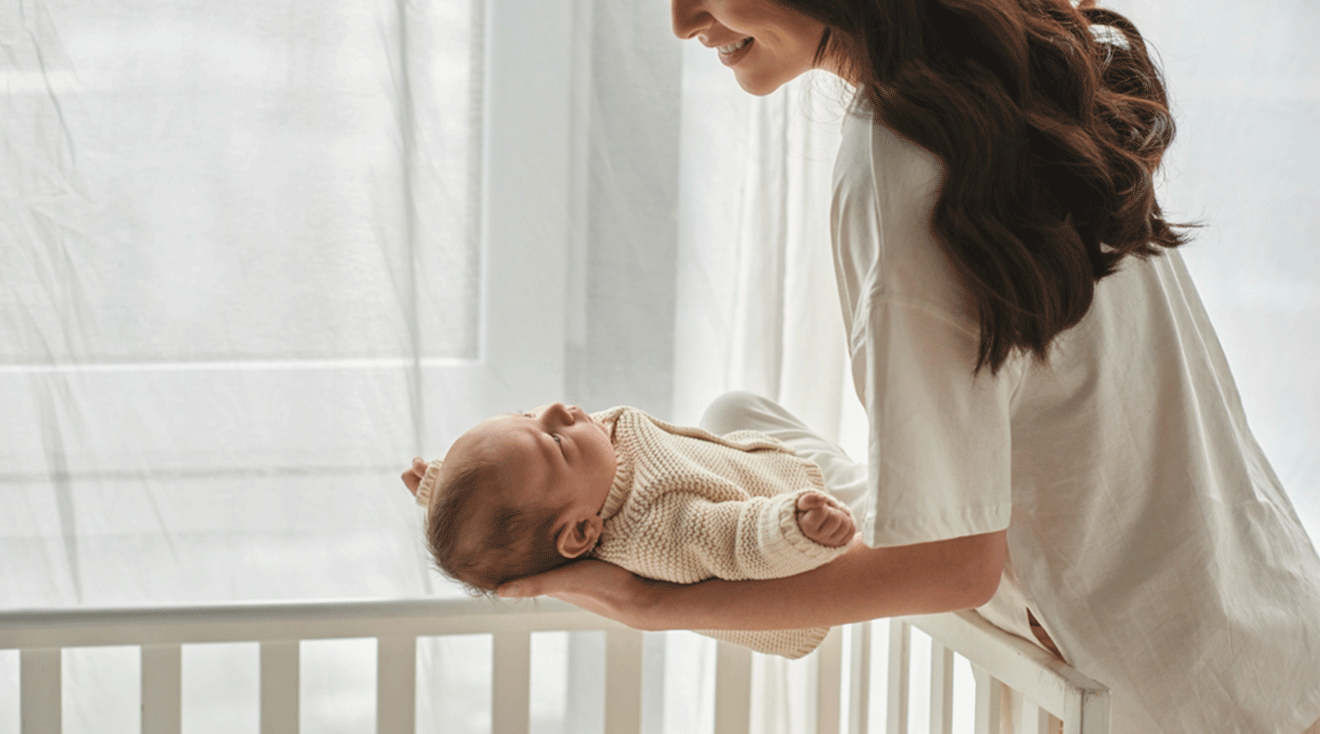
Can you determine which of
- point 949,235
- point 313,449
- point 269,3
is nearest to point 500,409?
point 313,449

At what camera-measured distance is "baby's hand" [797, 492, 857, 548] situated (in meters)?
0.72

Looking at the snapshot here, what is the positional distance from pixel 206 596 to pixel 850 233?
99 centimetres

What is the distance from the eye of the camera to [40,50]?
116cm

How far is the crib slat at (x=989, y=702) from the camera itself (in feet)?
3.05

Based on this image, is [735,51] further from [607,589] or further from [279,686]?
[279,686]

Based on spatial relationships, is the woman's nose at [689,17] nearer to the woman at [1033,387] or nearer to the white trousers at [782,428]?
the woman at [1033,387]

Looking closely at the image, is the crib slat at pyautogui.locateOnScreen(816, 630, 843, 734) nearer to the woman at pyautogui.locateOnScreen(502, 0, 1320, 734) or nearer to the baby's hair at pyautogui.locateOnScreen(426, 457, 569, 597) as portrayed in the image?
the woman at pyautogui.locateOnScreen(502, 0, 1320, 734)

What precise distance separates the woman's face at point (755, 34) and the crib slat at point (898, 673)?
614 mm

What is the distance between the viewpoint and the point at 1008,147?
0.66 meters

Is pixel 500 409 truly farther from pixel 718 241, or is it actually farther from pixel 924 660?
pixel 924 660

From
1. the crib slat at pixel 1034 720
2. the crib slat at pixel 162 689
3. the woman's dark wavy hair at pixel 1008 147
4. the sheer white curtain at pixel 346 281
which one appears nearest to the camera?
the woman's dark wavy hair at pixel 1008 147

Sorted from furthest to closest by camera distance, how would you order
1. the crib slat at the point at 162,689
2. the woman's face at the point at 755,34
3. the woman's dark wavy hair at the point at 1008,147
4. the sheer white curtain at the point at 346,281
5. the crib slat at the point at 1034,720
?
the sheer white curtain at the point at 346,281, the crib slat at the point at 162,689, the crib slat at the point at 1034,720, the woman's face at the point at 755,34, the woman's dark wavy hair at the point at 1008,147

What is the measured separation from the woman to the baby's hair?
0.03 metres

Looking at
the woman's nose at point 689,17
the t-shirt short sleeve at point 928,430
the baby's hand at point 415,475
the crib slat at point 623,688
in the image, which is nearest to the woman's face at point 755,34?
the woman's nose at point 689,17
